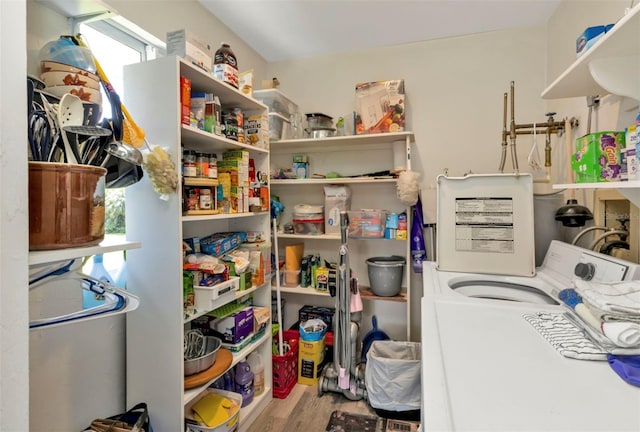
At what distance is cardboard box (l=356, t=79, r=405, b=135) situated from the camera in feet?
7.66

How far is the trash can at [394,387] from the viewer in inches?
76.1

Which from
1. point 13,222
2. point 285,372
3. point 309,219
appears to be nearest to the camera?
point 13,222

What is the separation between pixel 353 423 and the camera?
195cm

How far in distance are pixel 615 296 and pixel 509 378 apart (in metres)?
0.48

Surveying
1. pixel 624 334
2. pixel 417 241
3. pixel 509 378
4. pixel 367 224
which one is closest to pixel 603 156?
pixel 624 334

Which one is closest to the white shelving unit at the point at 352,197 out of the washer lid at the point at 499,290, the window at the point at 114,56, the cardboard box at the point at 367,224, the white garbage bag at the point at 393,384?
the cardboard box at the point at 367,224

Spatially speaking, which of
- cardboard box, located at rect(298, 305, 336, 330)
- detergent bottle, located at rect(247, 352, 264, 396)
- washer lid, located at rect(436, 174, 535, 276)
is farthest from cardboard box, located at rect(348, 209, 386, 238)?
detergent bottle, located at rect(247, 352, 264, 396)

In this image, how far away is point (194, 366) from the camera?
155 centimetres

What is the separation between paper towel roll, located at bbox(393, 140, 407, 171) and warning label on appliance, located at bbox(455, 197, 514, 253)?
58 cm

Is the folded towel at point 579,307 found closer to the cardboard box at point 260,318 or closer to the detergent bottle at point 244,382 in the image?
the cardboard box at point 260,318

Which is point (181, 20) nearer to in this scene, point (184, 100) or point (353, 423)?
point (184, 100)

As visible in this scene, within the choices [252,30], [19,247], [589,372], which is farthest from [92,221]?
[252,30]

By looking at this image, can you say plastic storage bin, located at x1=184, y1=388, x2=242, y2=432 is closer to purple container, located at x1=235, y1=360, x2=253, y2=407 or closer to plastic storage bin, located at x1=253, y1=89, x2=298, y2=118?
purple container, located at x1=235, y1=360, x2=253, y2=407

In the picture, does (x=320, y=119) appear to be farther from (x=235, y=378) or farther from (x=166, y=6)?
(x=235, y=378)
